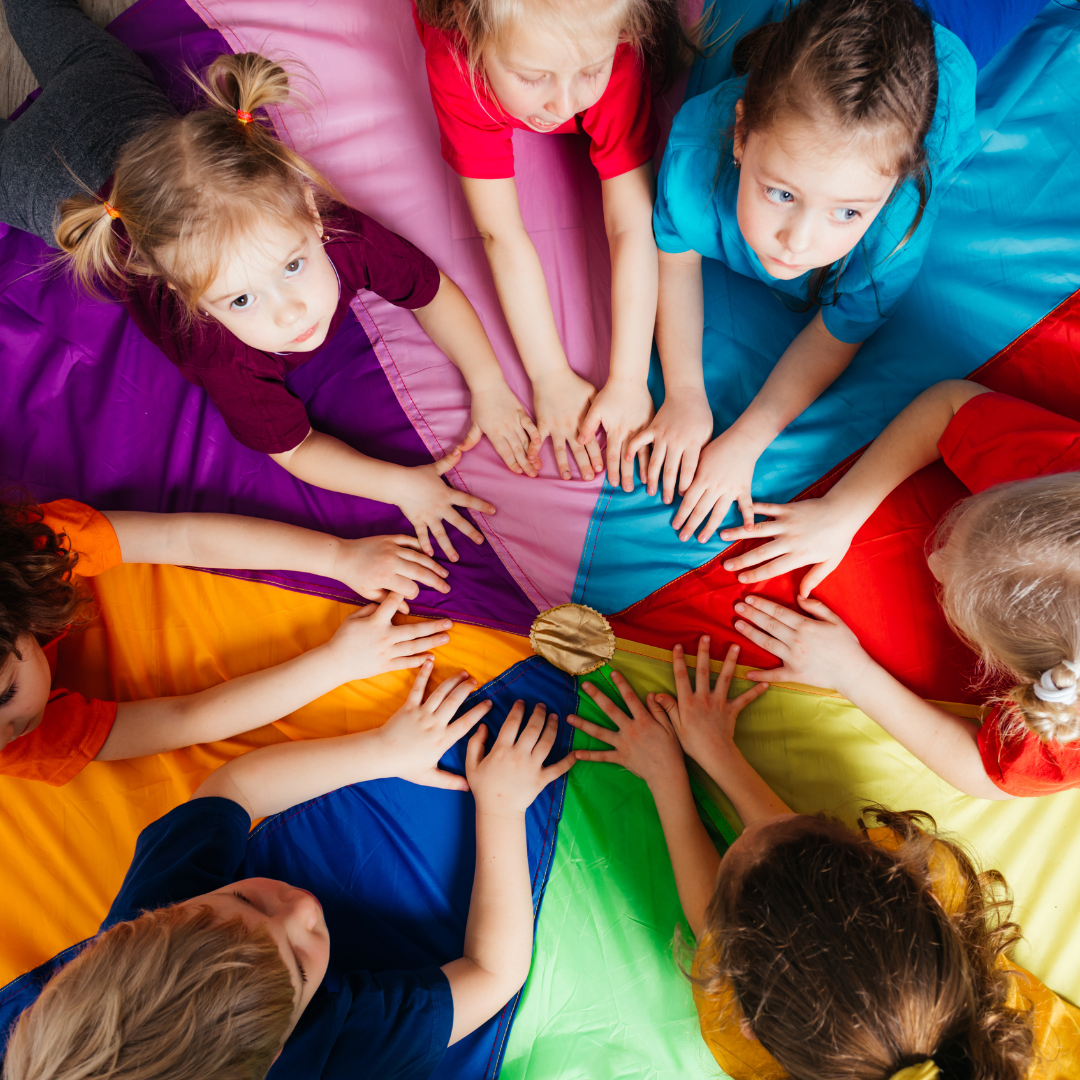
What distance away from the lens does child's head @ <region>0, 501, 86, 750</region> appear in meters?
0.86

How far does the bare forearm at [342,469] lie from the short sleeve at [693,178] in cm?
48

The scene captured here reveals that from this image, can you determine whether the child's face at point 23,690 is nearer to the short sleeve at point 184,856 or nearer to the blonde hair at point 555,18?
the short sleeve at point 184,856

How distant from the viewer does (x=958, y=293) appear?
0.98 m

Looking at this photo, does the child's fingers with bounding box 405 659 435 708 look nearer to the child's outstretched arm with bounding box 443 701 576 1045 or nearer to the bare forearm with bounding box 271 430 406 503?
the child's outstretched arm with bounding box 443 701 576 1045

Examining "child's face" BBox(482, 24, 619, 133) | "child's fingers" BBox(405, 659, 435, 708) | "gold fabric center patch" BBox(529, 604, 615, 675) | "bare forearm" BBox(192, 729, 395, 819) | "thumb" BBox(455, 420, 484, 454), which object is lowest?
"bare forearm" BBox(192, 729, 395, 819)

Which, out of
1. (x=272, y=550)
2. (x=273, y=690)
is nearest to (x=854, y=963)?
(x=273, y=690)

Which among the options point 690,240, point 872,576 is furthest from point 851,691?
point 690,240

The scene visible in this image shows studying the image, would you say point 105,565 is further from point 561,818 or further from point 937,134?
point 937,134

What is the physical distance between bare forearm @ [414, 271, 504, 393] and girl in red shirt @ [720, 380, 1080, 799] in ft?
1.28

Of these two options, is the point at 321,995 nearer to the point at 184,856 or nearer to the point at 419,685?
the point at 184,856

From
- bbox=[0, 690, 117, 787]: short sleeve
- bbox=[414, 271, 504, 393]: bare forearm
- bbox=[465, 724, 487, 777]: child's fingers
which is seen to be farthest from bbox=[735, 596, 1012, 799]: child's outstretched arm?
bbox=[0, 690, 117, 787]: short sleeve

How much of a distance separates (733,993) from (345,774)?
1.62ft

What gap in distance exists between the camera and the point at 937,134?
2.72 feet

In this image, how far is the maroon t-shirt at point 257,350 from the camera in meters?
0.96
